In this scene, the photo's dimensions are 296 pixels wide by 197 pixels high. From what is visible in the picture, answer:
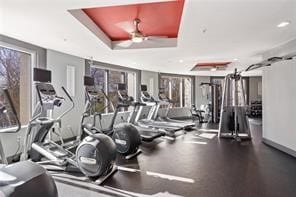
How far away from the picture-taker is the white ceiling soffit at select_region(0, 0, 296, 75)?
2.94 m

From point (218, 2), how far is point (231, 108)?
14.6ft

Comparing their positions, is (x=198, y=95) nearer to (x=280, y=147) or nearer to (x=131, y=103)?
(x=131, y=103)

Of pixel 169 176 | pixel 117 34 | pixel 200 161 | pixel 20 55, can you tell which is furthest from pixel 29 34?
pixel 200 161

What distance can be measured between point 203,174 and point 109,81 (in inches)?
215

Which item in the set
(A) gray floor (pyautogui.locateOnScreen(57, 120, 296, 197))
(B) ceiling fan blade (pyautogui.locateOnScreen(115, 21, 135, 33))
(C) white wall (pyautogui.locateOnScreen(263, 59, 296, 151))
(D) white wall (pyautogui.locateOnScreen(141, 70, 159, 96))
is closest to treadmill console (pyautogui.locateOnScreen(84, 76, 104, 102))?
(B) ceiling fan blade (pyautogui.locateOnScreen(115, 21, 135, 33))

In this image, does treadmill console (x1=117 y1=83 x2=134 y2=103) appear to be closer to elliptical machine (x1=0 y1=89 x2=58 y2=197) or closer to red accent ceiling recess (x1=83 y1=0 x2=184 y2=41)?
red accent ceiling recess (x1=83 y1=0 x2=184 y2=41)

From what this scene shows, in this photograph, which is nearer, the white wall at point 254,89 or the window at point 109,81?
the window at point 109,81

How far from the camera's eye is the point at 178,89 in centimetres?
1256

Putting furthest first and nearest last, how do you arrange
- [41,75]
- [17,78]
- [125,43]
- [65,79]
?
[65,79], [125,43], [17,78], [41,75]

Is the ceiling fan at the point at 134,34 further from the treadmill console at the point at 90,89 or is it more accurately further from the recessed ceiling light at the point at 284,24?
the recessed ceiling light at the point at 284,24

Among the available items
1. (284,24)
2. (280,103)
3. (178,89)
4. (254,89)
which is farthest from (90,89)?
(254,89)

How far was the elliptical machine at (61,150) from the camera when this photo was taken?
3.35 metres

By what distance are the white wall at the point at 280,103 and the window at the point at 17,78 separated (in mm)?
5332

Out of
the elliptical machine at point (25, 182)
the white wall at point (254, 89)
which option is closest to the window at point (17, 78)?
the elliptical machine at point (25, 182)
